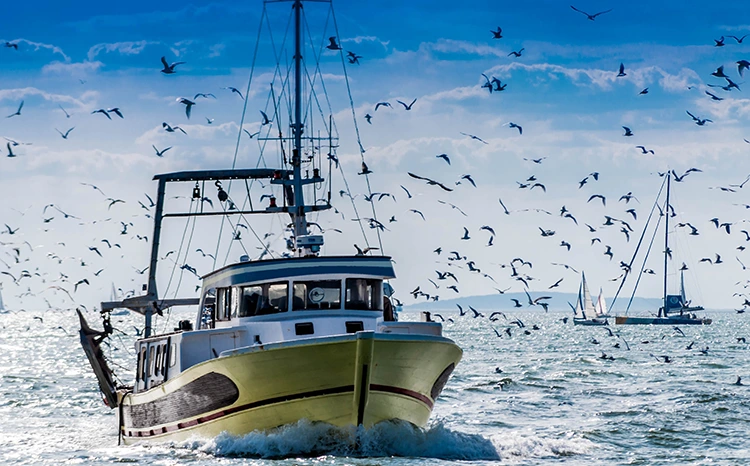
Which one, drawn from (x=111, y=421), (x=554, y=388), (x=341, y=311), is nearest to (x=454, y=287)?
(x=554, y=388)

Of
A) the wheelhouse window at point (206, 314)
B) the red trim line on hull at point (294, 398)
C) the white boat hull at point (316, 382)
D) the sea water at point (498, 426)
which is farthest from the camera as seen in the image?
the wheelhouse window at point (206, 314)

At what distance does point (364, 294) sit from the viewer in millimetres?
30859

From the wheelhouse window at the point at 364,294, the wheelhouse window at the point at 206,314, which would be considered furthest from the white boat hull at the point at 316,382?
the wheelhouse window at the point at 206,314

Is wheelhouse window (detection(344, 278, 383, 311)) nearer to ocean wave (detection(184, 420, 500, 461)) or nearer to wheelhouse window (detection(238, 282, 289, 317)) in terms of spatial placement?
wheelhouse window (detection(238, 282, 289, 317))

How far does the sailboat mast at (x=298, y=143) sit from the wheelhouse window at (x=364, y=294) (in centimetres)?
355

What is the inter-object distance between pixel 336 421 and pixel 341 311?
3292 millimetres

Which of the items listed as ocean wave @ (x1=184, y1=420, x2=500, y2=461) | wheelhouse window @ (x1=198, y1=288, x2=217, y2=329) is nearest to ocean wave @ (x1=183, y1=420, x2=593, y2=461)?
ocean wave @ (x1=184, y1=420, x2=500, y2=461)

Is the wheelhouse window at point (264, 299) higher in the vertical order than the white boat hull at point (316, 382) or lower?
higher

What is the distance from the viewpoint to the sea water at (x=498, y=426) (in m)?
28.5

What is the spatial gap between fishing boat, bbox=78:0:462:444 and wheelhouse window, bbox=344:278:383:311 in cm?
3

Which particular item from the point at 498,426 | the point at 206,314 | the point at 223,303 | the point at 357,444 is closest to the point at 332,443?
the point at 357,444

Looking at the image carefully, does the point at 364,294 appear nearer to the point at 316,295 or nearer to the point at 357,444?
the point at 316,295

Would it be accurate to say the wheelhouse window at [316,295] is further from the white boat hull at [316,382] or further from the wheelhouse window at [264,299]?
the white boat hull at [316,382]

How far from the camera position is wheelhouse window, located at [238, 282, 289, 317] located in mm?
30375
